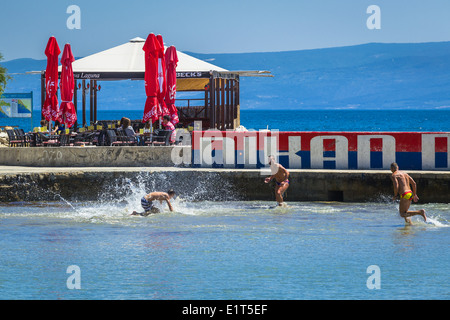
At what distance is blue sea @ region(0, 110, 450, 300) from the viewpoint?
1116 cm

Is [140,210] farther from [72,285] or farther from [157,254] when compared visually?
[72,285]

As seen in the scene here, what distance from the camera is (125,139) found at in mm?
22109

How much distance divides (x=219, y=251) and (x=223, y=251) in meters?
0.07

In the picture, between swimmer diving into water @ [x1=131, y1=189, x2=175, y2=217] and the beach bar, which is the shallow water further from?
the beach bar

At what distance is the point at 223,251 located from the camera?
13.8 metres

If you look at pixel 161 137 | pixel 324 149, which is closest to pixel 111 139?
pixel 161 137

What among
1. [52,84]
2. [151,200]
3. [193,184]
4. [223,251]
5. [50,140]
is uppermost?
[52,84]

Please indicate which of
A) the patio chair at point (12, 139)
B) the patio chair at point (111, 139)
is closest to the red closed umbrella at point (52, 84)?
the patio chair at point (12, 139)

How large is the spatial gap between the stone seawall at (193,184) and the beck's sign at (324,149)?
82 centimetres

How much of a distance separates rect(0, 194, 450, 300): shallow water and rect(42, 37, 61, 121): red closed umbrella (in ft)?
18.3

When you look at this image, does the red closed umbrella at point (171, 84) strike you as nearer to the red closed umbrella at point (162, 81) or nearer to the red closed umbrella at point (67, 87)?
the red closed umbrella at point (162, 81)

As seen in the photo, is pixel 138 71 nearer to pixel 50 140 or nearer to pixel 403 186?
pixel 50 140

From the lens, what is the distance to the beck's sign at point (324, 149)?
20.0 meters
